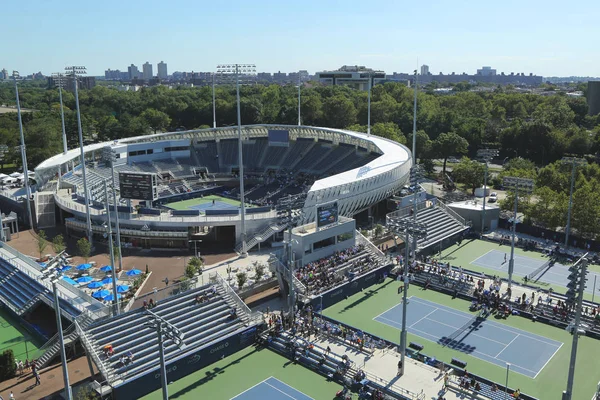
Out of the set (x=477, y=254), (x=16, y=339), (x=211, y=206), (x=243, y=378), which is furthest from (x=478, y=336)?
(x=211, y=206)

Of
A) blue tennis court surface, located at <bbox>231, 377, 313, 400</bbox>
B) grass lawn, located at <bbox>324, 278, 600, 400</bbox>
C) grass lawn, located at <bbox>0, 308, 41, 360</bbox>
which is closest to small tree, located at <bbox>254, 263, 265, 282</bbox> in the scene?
grass lawn, located at <bbox>324, 278, 600, 400</bbox>

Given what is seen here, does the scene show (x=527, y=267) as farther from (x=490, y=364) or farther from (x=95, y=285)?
(x=95, y=285)

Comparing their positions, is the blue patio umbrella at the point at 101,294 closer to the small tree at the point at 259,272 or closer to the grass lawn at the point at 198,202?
the small tree at the point at 259,272

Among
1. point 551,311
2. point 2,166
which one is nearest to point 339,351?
point 551,311

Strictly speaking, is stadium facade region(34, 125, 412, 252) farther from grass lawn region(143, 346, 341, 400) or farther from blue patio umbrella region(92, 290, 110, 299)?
grass lawn region(143, 346, 341, 400)

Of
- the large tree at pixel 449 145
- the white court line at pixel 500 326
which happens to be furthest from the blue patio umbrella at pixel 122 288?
the large tree at pixel 449 145

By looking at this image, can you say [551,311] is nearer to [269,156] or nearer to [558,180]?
[558,180]
